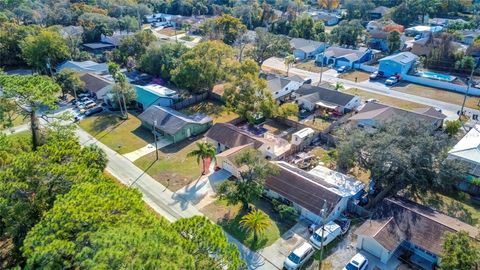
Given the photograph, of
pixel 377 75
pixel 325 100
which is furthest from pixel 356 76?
pixel 325 100

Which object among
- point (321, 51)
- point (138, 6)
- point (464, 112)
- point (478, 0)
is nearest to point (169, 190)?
point (464, 112)

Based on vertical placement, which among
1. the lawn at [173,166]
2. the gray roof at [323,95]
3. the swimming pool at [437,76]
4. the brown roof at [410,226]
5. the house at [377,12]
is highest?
the house at [377,12]

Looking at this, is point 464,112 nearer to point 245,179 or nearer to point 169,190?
point 245,179

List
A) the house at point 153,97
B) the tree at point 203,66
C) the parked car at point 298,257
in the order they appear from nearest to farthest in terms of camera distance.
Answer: the parked car at point 298,257
the house at point 153,97
the tree at point 203,66

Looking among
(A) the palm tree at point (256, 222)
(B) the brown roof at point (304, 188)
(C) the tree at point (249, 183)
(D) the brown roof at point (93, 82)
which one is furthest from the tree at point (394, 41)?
(A) the palm tree at point (256, 222)

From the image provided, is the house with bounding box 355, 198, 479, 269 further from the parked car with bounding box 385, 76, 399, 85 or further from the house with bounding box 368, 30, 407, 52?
the house with bounding box 368, 30, 407, 52

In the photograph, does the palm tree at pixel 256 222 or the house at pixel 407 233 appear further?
the palm tree at pixel 256 222

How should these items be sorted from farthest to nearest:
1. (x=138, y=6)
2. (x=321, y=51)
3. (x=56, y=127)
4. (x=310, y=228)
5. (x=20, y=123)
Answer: (x=138, y=6) → (x=321, y=51) → (x=20, y=123) → (x=56, y=127) → (x=310, y=228)

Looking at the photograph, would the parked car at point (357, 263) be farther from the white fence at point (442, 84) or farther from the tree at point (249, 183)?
the white fence at point (442, 84)
